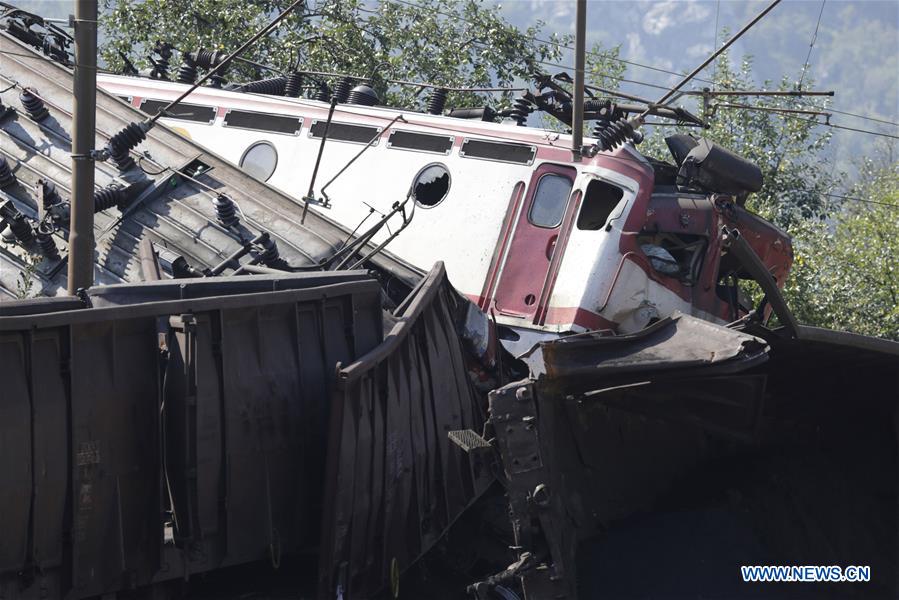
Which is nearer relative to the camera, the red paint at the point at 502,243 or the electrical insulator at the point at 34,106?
the electrical insulator at the point at 34,106

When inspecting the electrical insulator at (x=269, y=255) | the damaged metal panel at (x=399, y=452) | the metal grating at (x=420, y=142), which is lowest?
A: the damaged metal panel at (x=399, y=452)

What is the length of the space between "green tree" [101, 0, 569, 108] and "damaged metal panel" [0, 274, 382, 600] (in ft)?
42.4

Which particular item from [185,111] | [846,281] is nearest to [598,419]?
[185,111]

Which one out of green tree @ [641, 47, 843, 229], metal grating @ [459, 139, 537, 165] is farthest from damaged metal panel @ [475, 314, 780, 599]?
green tree @ [641, 47, 843, 229]

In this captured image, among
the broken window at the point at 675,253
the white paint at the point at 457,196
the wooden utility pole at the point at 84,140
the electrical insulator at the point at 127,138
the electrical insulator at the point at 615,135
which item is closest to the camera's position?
the wooden utility pole at the point at 84,140

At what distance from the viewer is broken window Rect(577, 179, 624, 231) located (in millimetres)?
11695

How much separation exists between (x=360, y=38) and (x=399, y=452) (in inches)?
552

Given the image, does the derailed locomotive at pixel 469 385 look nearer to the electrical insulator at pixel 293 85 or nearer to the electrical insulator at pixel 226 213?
the electrical insulator at pixel 226 213

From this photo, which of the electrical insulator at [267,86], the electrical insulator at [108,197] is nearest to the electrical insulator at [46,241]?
the electrical insulator at [108,197]

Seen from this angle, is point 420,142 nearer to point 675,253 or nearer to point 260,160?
point 260,160

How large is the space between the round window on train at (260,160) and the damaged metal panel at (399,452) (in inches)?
189

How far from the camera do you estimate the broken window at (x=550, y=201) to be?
1178 centimetres

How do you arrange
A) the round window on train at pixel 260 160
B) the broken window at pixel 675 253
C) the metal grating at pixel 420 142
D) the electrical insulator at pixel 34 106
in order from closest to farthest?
the electrical insulator at pixel 34 106 < the broken window at pixel 675 253 < the metal grating at pixel 420 142 < the round window on train at pixel 260 160

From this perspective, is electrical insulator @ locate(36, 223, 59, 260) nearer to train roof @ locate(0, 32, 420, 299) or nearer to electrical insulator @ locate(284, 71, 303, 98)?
train roof @ locate(0, 32, 420, 299)
